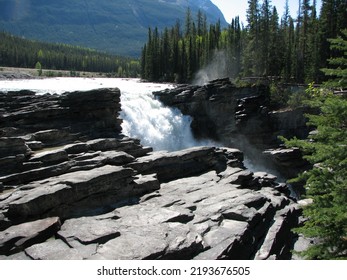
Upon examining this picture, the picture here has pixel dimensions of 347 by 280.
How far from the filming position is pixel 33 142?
25297 mm

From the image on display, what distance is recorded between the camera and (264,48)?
64.2m

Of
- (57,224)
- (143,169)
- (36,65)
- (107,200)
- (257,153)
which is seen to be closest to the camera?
(57,224)

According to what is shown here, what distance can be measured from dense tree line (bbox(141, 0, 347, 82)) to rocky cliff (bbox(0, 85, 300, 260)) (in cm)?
3311

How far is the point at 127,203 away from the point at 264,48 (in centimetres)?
5160

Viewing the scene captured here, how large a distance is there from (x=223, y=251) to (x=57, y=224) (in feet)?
25.1

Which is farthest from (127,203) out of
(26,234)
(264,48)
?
(264,48)

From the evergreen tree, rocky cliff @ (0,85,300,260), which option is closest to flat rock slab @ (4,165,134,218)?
rocky cliff @ (0,85,300,260)

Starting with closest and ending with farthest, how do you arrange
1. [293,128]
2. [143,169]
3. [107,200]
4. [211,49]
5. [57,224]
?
1. [57,224]
2. [107,200]
3. [143,169]
4. [293,128]
5. [211,49]

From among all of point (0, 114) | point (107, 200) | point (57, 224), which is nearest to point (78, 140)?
point (0, 114)

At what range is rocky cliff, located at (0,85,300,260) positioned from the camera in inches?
611

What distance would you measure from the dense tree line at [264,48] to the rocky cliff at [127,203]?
33108 millimetres

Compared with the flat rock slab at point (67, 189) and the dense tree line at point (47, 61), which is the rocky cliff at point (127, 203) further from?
the dense tree line at point (47, 61)

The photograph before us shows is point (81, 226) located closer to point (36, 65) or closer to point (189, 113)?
point (189, 113)

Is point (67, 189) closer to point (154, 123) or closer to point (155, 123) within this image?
point (154, 123)
